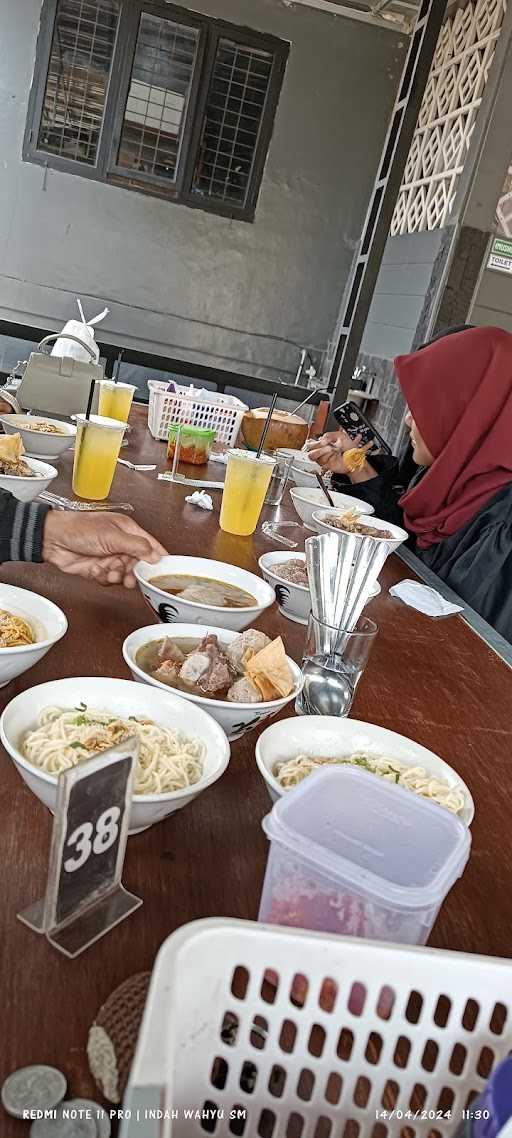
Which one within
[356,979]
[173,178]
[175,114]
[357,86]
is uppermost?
[357,86]

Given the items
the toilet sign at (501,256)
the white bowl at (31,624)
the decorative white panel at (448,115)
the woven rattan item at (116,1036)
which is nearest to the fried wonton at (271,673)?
the white bowl at (31,624)

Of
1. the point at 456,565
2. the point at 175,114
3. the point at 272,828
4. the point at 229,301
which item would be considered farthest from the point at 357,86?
the point at 272,828

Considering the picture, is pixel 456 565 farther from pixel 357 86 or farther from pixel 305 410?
pixel 357 86

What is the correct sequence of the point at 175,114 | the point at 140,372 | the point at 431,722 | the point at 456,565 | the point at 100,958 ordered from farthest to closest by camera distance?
the point at 140,372
the point at 175,114
the point at 456,565
the point at 431,722
the point at 100,958

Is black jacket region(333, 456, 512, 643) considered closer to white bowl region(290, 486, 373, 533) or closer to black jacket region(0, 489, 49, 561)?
white bowl region(290, 486, 373, 533)

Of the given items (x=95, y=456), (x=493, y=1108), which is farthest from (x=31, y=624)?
(x=95, y=456)

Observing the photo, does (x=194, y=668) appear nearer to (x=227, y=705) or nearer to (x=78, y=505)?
(x=227, y=705)

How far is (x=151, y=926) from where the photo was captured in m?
0.70

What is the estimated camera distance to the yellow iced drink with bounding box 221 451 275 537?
6.25ft

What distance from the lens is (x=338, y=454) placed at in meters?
2.92

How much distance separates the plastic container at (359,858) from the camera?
589 mm

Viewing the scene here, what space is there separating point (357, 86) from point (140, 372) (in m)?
2.57

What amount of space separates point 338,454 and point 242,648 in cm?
196

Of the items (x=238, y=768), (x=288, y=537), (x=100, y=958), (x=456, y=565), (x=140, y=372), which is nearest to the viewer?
(x=100, y=958)
